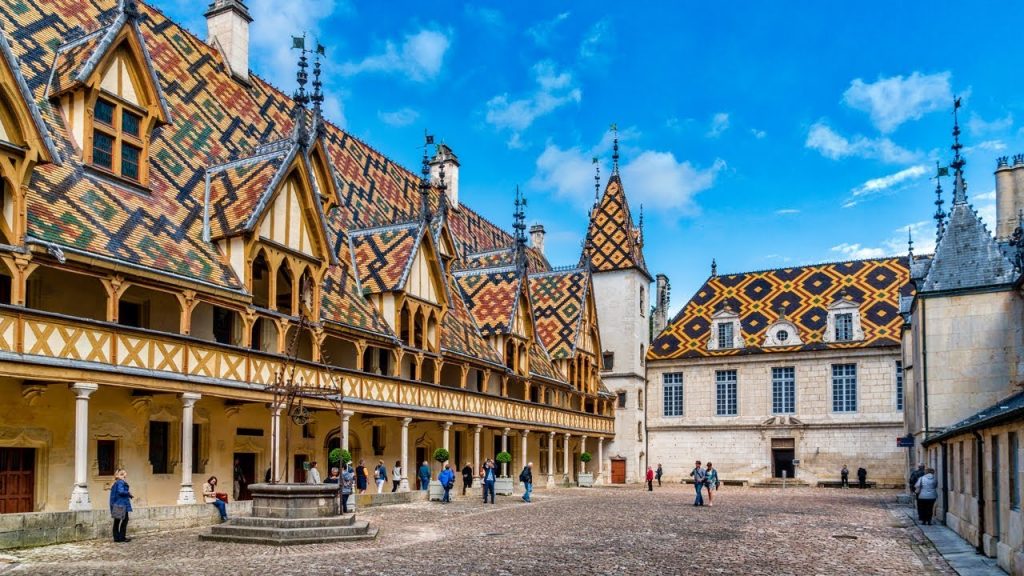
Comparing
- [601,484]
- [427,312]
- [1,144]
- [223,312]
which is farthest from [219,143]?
[601,484]

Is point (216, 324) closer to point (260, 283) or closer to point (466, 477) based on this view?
point (260, 283)

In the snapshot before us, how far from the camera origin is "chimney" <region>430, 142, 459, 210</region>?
145 feet

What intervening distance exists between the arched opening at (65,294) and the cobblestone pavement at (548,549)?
197 inches

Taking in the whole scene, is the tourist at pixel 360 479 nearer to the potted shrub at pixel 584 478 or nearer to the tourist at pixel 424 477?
the tourist at pixel 424 477

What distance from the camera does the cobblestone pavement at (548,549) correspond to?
462 inches

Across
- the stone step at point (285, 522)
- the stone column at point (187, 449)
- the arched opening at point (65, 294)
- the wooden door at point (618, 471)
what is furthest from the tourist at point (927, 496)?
the wooden door at point (618, 471)

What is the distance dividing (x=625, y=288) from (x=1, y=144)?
36806 millimetres

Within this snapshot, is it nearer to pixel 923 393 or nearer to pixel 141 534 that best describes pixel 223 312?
Answer: pixel 141 534

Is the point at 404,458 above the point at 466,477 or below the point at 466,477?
above

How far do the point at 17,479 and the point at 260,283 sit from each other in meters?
8.27

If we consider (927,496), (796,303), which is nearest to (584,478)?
(796,303)

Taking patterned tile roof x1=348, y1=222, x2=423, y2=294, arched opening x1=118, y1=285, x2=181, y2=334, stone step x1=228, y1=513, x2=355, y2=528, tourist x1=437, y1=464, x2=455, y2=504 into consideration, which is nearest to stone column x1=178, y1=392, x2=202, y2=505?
arched opening x1=118, y1=285, x2=181, y2=334

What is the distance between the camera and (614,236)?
4988 centimetres

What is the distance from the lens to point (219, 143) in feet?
80.6
